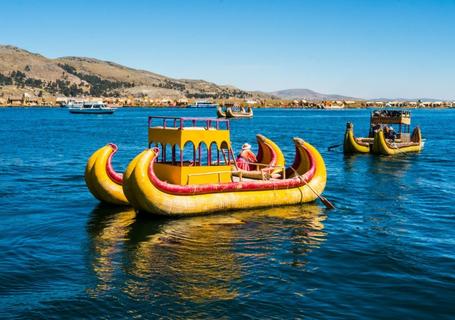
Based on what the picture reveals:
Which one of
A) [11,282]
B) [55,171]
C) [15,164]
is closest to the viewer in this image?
[11,282]

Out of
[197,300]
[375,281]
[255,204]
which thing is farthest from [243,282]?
[255,204]

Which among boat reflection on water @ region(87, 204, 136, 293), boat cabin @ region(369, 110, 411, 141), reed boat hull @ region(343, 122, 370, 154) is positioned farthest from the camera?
boat cabin @ region(369, 110, 411, 141)

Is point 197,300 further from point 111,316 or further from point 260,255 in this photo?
point 260,255

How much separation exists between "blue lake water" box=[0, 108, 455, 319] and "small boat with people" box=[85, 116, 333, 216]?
0.56 metres

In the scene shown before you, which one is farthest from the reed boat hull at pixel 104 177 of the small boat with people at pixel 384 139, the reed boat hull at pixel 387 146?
the reed boat hull at pixel 387 146

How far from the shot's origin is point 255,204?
74.9 ft

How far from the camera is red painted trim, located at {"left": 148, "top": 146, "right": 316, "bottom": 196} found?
20.2m

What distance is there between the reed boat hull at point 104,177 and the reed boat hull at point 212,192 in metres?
2.68

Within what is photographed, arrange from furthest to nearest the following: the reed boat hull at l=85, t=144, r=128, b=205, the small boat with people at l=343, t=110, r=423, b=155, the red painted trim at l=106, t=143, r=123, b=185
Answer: the small boat with people at l=343, t=110, r=423, b=155, the red painted trim at l=106, t=143, r=123, b=185, the reed boat hull at l=85, t=144, r=128, b=205

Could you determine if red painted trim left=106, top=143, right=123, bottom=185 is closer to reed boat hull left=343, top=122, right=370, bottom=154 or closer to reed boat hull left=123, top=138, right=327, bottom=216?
reed boat hull left=123, top=138, right=327, bottom=216

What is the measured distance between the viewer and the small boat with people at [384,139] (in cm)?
4725

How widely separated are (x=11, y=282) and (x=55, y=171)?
23.1 meters

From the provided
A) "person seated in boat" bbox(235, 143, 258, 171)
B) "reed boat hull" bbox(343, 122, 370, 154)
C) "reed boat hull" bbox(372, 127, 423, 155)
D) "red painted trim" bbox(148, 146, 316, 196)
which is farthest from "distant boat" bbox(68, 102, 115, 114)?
"red painted trim" bbox(148, 146, 316, 196)

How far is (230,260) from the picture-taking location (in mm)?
16328
